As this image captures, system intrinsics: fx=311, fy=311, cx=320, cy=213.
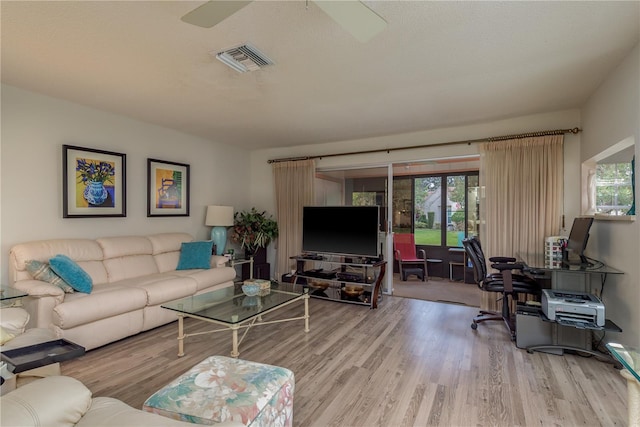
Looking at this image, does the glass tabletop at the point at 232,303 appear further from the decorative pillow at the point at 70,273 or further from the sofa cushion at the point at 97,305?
the decorative pillow at the point at 70,273

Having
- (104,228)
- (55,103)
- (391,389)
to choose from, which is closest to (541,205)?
(391,389)

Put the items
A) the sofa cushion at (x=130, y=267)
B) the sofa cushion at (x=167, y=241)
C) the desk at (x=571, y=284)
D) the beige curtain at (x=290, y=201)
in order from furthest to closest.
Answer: the beige curtain at (x=290, y=201)
the sofa cushion at (x=167, y=241)
the sofa cushion at (x=130, y=267)
the desk at (x=571, y=284)

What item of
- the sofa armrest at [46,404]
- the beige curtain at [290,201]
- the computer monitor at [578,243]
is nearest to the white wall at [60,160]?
the beige curtain at [290,201]

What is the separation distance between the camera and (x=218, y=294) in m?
3.22

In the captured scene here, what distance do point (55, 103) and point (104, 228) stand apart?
142 centimetres

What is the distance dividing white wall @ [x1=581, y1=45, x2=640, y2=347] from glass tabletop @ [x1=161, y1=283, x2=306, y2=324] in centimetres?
269

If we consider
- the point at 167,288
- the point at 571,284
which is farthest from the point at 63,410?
the point at 571,284

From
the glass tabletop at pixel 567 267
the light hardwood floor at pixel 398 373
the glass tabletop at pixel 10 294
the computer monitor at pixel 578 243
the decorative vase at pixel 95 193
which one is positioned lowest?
the light hardwood floor at pixel 398 373

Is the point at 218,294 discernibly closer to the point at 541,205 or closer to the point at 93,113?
the point at 93,113

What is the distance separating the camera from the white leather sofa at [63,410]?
997 mm

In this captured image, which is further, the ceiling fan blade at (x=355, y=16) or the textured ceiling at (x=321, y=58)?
the textured ceiling at (x=321, y=58)

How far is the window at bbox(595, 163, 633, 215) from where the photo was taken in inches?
110

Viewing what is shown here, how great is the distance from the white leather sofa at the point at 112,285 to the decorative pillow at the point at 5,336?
2.02ft

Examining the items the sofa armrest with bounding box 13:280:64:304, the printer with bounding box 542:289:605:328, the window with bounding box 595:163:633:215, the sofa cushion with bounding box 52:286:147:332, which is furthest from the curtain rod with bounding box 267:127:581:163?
the sofa armrest with bounding box 13:280:64:304
